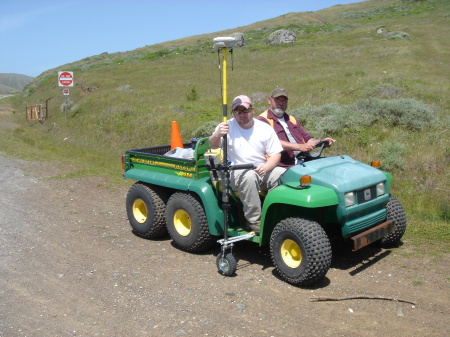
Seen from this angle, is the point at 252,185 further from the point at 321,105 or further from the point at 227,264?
the point at 321,105

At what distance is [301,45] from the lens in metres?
39.0

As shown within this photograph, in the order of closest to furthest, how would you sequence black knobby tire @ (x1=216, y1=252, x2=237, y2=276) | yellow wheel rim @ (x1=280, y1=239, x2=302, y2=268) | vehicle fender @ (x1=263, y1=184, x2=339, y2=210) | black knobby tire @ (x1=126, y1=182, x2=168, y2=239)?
1. vehicle fender @ (x1=263, y1=184, x2=339, y2=210)
2. yellow wheel rim @ (x1=280, y1=239, x2=302, y2=268)
3. black knobby tire @ (x1=216, y1=252, x2=237, y2=276)
4. black knobby tire @ (x1=126, y1=182, x2=168, y2=239)

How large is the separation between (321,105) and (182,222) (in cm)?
936

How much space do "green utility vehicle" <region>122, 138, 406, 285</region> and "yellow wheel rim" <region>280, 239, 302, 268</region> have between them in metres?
0.01

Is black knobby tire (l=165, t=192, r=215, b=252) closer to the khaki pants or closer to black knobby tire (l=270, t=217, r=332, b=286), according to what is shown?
the khaki pants

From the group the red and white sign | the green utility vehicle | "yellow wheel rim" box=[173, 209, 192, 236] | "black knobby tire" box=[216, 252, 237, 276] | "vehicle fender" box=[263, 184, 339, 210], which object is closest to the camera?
"vehicle fender" box=[263, 184, 339, 210]

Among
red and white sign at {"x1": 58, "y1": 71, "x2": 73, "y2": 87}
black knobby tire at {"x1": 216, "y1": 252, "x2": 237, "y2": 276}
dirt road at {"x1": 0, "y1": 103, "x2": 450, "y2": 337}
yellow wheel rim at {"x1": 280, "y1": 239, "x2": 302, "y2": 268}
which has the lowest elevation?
dirt road at {"x1": 0, "y1": 103, "x2": 450, "y2": 337}

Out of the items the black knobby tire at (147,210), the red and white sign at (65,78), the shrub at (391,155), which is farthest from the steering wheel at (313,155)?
the red and white sign at (65,78)

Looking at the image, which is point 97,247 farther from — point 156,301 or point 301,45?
point 301,45

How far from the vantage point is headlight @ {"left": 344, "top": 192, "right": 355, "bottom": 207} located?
16.5 ft

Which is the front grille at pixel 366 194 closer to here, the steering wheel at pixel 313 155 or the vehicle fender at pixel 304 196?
the vehicle fender at pixel 304 196

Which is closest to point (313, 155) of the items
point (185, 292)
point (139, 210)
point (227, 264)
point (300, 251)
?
point (300, 251)

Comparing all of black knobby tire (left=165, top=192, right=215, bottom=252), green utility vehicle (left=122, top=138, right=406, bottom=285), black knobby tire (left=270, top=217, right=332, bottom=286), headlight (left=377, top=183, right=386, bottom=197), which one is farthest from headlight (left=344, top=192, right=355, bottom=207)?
black knobby tire (left=165, top=192, right=215, bottom=252)

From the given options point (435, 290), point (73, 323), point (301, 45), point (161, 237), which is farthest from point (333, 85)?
point (301, 45)
